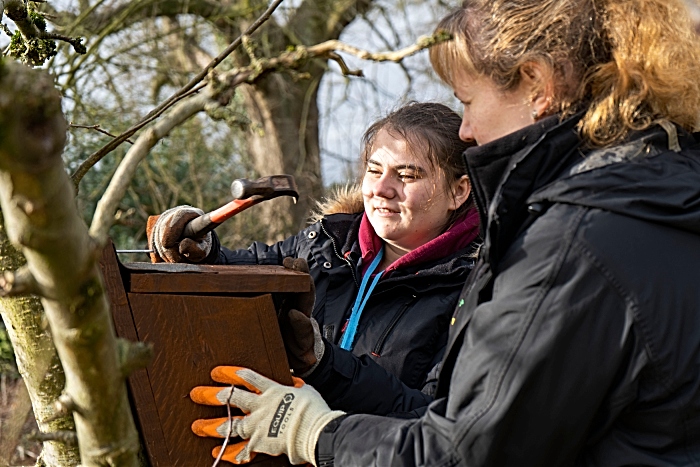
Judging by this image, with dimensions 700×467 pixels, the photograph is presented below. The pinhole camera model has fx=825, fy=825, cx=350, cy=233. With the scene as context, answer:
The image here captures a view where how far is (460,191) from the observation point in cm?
281

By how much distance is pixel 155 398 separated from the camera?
1.88 meters

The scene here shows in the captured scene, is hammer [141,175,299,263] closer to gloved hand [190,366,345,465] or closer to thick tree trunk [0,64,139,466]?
gloved hand [190,366,345,465]

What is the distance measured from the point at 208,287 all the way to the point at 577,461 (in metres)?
0.90

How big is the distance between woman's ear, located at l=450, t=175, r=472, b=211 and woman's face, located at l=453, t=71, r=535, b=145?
849 millimetres

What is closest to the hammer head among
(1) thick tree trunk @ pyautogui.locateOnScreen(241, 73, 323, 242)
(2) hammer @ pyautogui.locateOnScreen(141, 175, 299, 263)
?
(2) hammer @ pyautogui.locateOnScreen(141, 175, 299, 263)

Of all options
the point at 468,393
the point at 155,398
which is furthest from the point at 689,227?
the point at 155,398

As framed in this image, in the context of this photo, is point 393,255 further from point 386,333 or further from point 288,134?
point 288,134

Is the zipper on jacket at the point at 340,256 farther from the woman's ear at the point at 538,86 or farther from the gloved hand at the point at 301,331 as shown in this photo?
the woman's ear at the point at 538,86

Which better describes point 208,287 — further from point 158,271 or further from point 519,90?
point 519,90

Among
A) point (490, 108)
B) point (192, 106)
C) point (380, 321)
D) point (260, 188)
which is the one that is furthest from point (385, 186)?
point (192, 106)

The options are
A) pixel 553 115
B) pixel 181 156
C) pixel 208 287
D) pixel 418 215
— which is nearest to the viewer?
pixel 553 115

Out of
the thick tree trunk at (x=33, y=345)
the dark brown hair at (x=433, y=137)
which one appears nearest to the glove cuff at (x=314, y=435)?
the thick tree trunk at (x=33, y=345)

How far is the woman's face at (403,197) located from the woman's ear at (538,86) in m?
0.90

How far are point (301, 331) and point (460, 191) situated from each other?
938 millimetres
